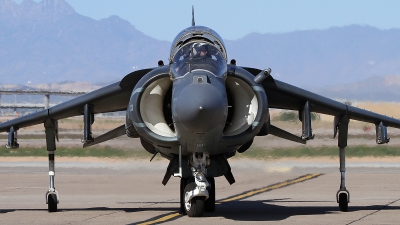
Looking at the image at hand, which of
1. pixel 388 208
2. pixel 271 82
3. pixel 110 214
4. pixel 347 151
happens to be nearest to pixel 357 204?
pixel 388 208

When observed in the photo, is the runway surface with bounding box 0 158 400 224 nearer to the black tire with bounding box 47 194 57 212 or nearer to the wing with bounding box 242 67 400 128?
the black tire with bounding box 47 194 57 212

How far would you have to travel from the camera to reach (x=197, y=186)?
11797 millimetres

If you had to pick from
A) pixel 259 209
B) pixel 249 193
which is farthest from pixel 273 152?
pixel 259 209

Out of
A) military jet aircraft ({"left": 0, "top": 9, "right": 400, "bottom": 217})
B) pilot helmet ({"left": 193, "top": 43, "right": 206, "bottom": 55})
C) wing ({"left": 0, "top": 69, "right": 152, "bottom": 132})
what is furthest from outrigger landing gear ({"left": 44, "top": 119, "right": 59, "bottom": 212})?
pilot helmet ({"left": 193, "top": 43, "right": 206, "bottom": 55})

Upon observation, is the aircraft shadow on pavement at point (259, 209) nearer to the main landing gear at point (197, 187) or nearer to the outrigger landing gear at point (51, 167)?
the outrigger landing gear at point (51, 167)

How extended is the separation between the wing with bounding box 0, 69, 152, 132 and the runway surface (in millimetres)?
1735

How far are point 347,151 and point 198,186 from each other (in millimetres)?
17329

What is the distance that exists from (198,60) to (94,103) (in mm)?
2867

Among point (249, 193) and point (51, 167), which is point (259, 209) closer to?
point (51, 167)

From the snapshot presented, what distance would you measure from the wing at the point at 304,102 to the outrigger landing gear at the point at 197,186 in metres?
2.19

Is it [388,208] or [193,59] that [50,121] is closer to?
[193,59]

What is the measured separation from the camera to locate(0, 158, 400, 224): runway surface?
42.8ft

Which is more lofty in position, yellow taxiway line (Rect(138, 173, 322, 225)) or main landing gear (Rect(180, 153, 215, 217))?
main landing gear (Rect(180, 153, 215, 217))

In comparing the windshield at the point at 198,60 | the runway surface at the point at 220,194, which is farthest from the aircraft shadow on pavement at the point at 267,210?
the windshield at the point at 198,60
